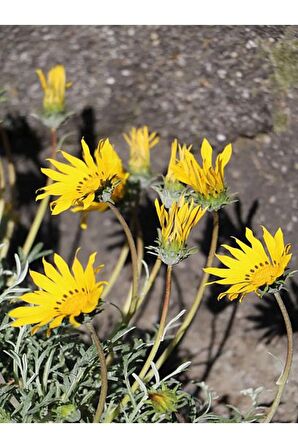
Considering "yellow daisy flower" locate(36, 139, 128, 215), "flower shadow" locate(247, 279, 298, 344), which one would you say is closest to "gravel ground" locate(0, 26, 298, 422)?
"flower shadow" locate(247, 279, 298, 344)

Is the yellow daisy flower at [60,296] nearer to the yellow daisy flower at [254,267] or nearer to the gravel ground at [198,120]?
the yellow daisy flower at [254,267]

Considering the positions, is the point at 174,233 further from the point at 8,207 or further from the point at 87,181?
the point at 8,207

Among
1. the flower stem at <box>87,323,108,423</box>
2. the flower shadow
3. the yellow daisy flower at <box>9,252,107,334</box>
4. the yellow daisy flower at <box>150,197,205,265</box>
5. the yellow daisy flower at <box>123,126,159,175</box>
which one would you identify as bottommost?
the flower shadow

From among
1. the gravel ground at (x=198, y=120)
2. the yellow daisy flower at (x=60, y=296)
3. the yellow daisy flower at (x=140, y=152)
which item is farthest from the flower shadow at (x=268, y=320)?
the yellow daisy flower at (x=60, y=296)

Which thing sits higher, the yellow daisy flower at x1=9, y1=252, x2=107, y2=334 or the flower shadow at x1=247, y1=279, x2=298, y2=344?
the yellow daisy flower at x1=9, y1=252, x2=107, y2=334

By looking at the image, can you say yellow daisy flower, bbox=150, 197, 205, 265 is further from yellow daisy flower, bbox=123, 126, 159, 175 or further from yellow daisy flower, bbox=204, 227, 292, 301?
yellow daisy flower, bbox=123, 126, 159, 175

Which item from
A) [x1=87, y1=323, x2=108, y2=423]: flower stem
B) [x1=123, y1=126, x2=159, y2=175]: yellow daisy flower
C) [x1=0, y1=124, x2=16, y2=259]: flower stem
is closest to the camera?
[x1=87, y1=323, x2=108, y2=423]: flower stem

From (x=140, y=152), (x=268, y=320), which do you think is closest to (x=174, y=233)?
(x=140, y=152)

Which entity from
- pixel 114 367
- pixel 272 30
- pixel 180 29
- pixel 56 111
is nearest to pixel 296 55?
pixel 272 30
